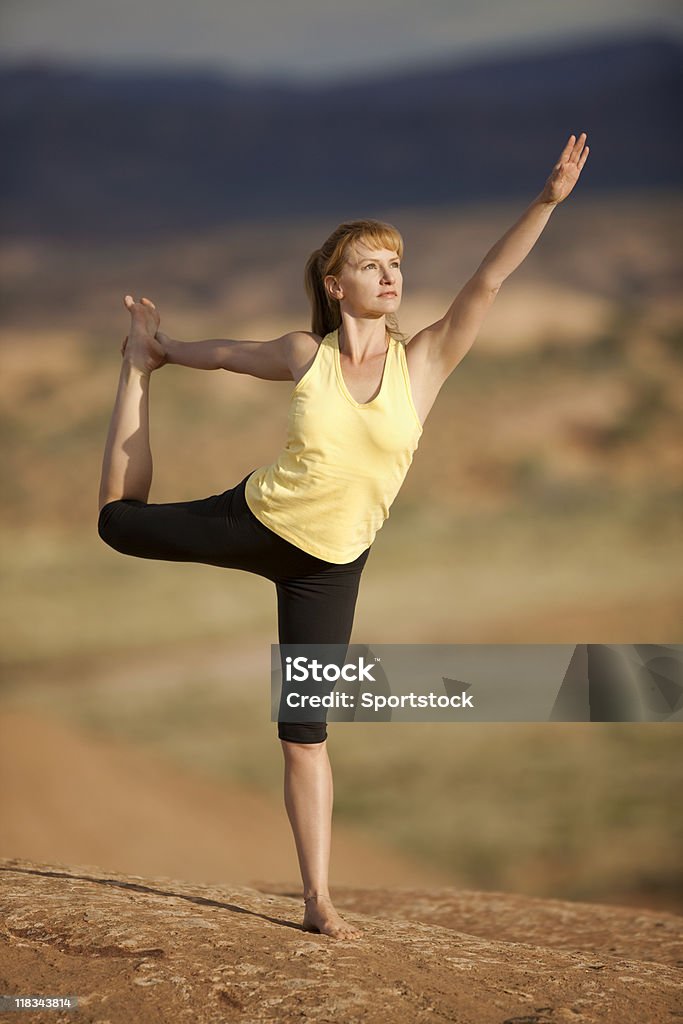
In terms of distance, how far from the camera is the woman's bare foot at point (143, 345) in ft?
10.3

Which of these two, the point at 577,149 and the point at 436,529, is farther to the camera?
the point at 436,529

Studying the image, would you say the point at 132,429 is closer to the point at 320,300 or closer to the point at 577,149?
the point at 320,300

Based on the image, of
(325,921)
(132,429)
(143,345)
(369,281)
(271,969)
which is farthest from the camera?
(143,345)

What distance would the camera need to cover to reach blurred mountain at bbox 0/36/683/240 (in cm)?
2902

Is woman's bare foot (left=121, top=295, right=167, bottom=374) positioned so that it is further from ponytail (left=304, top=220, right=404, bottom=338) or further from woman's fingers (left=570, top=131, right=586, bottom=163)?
woman's fingers (left=570, top=131, right=586, bottom=163)

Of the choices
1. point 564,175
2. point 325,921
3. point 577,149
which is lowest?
point 325,921

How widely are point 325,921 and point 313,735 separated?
46 cm

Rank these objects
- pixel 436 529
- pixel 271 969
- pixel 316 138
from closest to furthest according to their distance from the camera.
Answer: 1. pixel 271 969
2. pixel 436 529
3. pixel 316 138

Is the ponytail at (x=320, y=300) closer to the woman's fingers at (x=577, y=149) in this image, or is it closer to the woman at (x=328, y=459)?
A: the woman at (x=328, y=459)

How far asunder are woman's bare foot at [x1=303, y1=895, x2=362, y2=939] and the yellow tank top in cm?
84

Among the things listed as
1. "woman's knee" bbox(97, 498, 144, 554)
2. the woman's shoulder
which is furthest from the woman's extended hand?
"woman's knee" bbox(97, 498, 144, 554)

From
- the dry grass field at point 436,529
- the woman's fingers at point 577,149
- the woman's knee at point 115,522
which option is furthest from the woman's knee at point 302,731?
the dry grass field at point 436,529

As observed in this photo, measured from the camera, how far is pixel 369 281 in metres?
2.81

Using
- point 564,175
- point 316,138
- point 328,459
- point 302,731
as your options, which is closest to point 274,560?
point 328,459
